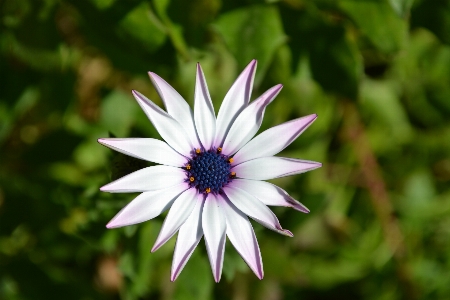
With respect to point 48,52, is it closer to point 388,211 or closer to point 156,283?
point 156,283

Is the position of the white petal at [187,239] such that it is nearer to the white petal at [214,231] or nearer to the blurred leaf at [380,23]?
the white petal at [214,231]

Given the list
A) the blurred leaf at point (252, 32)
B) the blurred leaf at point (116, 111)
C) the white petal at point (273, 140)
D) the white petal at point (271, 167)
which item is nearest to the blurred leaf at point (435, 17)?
the blurred leaf at point (252, 32)

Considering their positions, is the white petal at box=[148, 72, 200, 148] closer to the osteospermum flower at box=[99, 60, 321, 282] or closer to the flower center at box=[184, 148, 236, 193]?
the osteospermum flower at box=[99, 60, 321, 282]

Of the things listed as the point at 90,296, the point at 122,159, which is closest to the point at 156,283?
the point at 90,296

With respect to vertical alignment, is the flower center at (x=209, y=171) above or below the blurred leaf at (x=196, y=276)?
above

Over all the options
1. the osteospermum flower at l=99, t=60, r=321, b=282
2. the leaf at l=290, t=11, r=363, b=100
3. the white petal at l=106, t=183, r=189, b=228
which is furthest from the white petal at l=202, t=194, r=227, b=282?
the leaf at l=290, t=11, r=363, b=100

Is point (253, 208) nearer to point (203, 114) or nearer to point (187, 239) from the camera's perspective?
point (187, 239)
